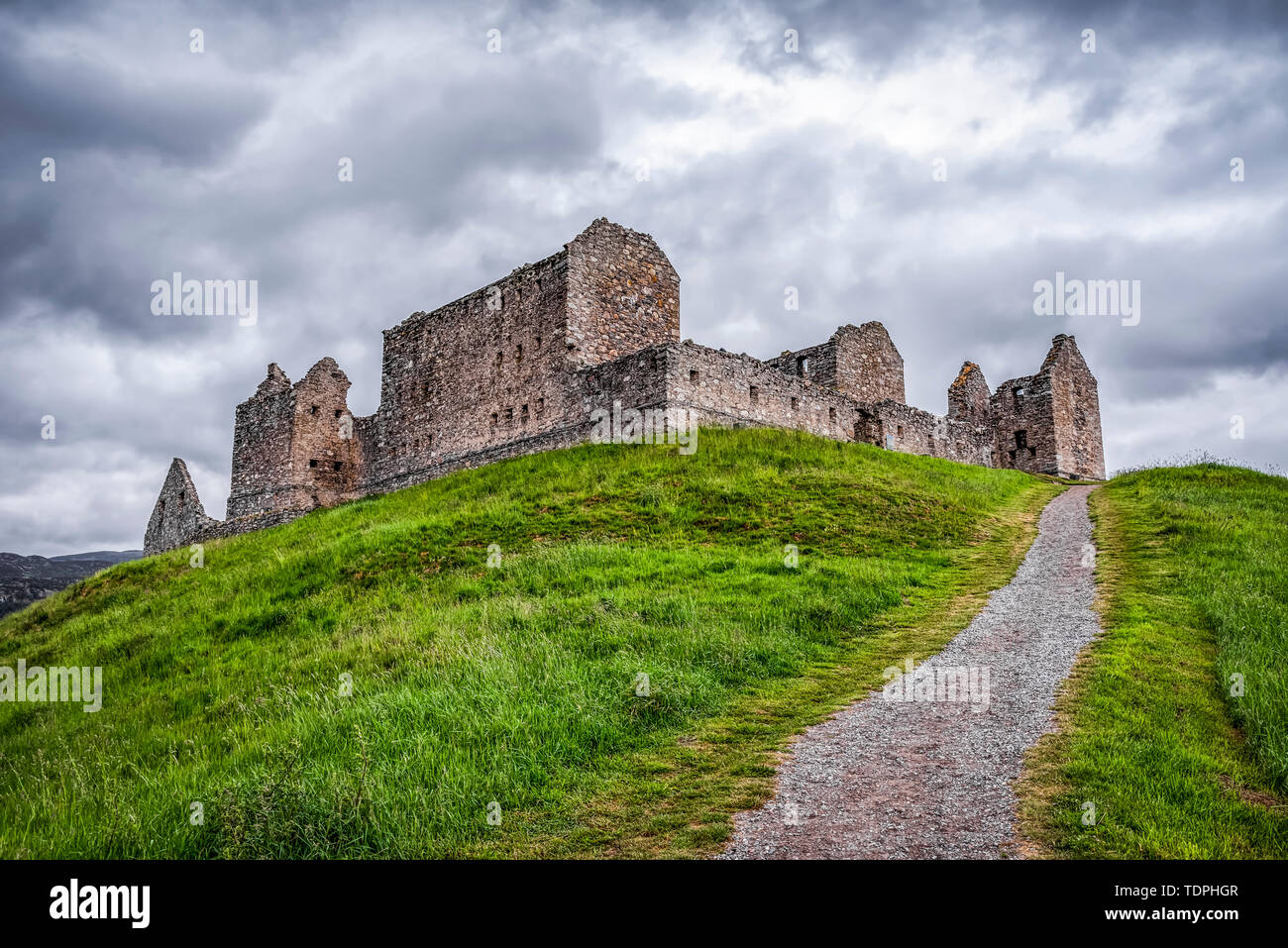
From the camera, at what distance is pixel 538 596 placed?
47.9 ft

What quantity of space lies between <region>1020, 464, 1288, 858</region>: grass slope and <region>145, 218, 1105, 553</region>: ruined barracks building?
14.3 m

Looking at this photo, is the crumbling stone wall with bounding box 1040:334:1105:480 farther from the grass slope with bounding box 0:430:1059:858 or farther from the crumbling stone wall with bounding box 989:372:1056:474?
the grass slope with bounding box 0:430:1059:858

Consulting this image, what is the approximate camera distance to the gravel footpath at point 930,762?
6.21 m

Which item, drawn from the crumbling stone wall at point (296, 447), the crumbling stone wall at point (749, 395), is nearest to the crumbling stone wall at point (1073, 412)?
the crumbling stone wall at point (749, 395)

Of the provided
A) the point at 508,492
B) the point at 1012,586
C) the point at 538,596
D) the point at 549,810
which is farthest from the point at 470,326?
the point at 549,810

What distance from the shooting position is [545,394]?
99.0 ft

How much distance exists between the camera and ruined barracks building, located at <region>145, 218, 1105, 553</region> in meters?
28.6

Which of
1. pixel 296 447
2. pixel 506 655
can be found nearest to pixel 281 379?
pixel 296 447

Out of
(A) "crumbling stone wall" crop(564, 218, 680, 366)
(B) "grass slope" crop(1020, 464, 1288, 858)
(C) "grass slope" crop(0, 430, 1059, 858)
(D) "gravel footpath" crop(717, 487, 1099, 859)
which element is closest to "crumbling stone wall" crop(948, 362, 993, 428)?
(A) "crumbling stone wall" crop(564, 218, 680, 366)

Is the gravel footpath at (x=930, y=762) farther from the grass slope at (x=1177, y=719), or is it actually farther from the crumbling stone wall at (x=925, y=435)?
the crumbling stone wall at (x=925, y=435)

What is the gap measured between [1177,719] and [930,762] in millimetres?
2750

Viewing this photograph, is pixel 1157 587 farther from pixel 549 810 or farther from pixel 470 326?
pixel 470 326
